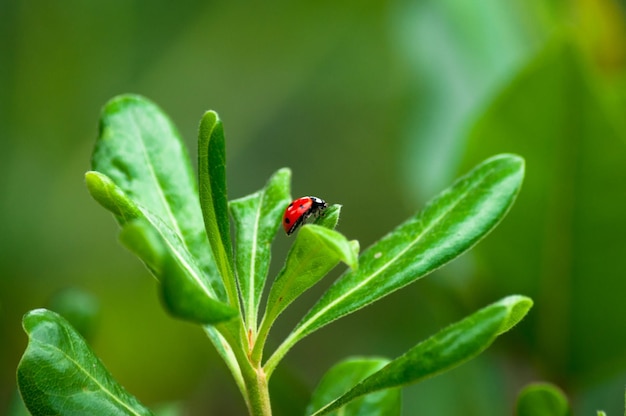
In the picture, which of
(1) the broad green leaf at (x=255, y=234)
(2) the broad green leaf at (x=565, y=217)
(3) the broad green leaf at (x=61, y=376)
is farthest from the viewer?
(2) the broad green leaf at (x=565, y=217)

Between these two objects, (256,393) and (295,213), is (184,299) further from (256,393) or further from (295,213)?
(295,213)

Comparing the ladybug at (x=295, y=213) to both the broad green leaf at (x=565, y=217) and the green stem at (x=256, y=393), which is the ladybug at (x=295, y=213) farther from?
the broad green leaf at (x=565, y=217)

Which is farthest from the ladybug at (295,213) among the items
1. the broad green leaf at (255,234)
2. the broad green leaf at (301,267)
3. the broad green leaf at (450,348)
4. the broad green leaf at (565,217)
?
the broad green leaf at (565,217)

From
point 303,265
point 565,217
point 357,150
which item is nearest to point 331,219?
point 303,265

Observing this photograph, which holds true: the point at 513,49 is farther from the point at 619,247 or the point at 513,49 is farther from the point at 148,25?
the point at 148,25

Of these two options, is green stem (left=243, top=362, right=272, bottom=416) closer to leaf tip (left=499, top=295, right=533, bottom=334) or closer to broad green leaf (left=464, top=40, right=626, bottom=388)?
leaf tip (left=499, top=295, right=533, bottom=334)

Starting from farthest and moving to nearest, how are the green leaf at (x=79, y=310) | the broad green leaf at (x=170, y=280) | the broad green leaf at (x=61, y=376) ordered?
the green leaf at (x=79, y=310) < the broad green leaf at (x=61, y=376) < the broad green leaf at (x=170, y=280)

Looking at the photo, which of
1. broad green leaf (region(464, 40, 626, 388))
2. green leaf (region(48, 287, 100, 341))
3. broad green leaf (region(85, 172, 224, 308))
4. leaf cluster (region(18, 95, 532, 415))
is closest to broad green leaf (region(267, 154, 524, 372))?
leaf cluster (region(18, 95, 532, 415))
